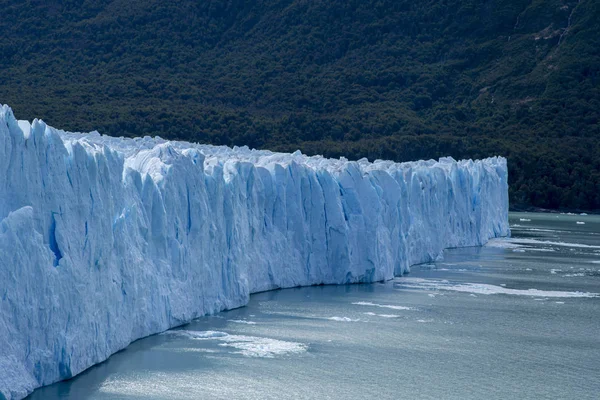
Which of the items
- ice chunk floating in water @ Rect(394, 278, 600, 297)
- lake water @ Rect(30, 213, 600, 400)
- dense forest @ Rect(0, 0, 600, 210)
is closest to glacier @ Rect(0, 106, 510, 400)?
lake water @ Rect(30, 213, 600, 400)

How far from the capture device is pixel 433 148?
155 feet

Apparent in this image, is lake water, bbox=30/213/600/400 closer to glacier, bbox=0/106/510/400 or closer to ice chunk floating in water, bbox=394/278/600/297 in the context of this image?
ice chunk floating in water, bbox=394/278/600/297

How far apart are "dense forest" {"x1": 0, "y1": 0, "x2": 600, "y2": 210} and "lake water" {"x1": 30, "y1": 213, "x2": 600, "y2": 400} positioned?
25681 mm

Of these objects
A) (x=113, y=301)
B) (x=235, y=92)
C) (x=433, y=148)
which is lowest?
(x=113, y=301)

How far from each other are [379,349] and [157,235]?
10.7 feet

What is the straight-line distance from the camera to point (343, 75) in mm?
55656

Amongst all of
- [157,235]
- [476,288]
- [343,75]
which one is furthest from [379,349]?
[343,75]

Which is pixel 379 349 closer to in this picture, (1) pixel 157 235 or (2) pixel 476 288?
(1) pixel 157 235

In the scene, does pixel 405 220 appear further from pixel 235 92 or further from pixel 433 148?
pixel 235 92

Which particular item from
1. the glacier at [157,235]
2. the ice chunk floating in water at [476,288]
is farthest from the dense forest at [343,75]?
the ice chunk floating in water at [476,288]

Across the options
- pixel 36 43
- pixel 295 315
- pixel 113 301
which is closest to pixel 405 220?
pixel 295 315

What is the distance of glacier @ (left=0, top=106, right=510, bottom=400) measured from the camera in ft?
29.9

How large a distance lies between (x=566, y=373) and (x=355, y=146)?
33970mm

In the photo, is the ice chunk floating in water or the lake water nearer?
the lake water
